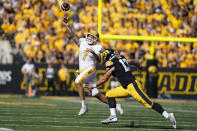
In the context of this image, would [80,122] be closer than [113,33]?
Yes

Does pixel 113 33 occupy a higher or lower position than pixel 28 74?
higher

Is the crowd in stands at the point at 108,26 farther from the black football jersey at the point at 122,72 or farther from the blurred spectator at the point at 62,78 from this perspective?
the black football jersey at the point at 122,72

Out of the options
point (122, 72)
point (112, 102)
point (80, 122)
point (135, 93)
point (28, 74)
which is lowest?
point (28, 74)

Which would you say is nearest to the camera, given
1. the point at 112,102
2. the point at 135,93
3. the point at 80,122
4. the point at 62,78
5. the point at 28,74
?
the point at 135,93

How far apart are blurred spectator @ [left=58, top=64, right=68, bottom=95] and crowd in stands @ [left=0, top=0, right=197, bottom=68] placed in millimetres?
552

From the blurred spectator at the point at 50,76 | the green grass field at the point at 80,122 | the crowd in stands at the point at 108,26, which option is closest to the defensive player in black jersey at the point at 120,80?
the green grass field at the point at 80,122

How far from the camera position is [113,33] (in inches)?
688

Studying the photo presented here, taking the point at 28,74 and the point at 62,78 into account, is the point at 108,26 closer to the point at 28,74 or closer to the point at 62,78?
the point at 62,78

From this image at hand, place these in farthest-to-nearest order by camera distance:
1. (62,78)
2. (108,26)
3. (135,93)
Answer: (62,78) → (108,26) → (135,93)

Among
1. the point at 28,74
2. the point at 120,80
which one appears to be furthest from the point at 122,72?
the point at 28,74

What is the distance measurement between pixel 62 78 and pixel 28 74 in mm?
1259

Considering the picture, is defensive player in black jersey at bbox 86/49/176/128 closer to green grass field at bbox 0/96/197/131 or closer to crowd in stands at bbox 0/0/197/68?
green grass field at bbox 0/96/197/131

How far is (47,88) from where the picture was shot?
770 inches

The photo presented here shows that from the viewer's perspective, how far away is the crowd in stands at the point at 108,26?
1725cm
